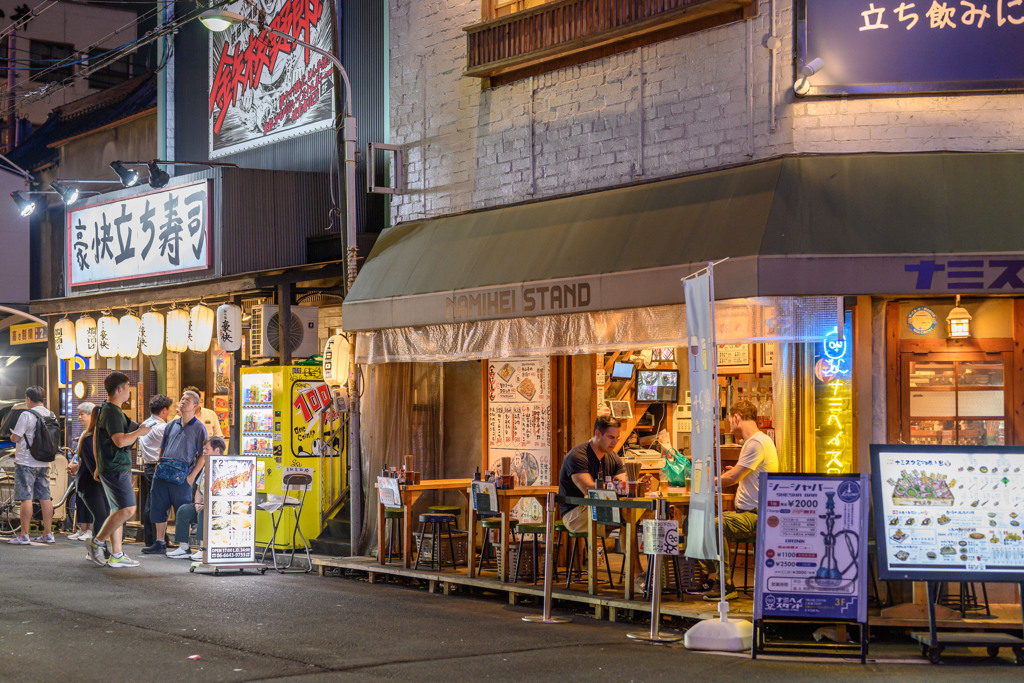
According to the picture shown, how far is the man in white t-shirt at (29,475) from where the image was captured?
1800cm

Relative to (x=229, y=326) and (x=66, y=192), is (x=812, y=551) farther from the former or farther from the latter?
(x=66, y=192)

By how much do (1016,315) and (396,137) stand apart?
8287mm

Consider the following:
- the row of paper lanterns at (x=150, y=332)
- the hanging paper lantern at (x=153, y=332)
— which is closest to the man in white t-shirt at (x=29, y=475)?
the hanging paper lantern at (x=153, y=332)

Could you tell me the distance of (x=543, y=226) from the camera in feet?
43.9

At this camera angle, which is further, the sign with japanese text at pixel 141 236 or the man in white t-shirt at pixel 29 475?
the sign with japanese text at pixel 141 236

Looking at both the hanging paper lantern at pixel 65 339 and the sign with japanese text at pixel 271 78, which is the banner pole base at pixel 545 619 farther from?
the hanging paper lantern at pixel 65 339

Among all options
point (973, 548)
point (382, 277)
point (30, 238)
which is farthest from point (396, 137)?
point (30, 238)

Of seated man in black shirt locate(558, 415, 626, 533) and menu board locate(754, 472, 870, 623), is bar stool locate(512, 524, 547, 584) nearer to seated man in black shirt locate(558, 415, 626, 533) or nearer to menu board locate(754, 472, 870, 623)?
seated man in black shirt locate(558, 415, 626, 533)

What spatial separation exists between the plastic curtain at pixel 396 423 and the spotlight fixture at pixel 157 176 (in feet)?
18.5

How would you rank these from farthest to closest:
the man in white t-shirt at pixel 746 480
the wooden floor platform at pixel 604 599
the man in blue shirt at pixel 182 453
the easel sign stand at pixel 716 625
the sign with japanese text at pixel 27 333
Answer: the sign with japanese text at pixel 27 333, the man in blue shirt at pixel 182 453, the man in white t-shirt at pixel 746 480, the wooden floor platform at pixel 604 599, the easel sign stand at pixel 716 625

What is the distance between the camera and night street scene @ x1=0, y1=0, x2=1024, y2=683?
9555mm

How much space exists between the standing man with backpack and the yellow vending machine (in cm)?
357

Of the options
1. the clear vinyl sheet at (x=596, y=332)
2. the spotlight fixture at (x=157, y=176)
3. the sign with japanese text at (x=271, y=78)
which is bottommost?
the clear vinyl sheet at (x=596, y=332)

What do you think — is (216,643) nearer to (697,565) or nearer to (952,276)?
(697,565)
